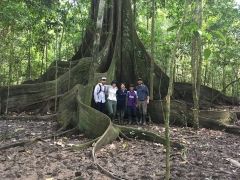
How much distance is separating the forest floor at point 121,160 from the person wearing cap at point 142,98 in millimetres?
1935

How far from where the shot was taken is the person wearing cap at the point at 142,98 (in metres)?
8.27

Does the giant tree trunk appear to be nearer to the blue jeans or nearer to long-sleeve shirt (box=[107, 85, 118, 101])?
long-sleeve shirt (box=[107, 85, 118, 101])

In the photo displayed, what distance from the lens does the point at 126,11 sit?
34.9 feet

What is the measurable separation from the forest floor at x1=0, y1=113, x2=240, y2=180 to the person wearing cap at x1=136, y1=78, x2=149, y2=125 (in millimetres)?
1935

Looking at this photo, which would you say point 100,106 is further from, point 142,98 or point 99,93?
point 142,98

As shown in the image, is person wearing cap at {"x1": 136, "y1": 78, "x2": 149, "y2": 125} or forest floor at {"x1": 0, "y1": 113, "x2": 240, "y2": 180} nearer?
forest floor at {"x1": 0, "y1": 113, "x2": 240, "y2": 180}

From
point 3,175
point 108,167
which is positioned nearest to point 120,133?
point 108,167

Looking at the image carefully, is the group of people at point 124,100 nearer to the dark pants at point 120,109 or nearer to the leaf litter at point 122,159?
the dark pants at point 120,109

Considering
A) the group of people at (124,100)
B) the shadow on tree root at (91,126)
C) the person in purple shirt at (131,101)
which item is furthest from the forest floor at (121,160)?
the person in purple shirt at (131,101)

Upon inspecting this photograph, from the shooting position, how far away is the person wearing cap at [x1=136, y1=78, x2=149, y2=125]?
8273 mm

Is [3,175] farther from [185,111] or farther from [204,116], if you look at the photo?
[204,116]

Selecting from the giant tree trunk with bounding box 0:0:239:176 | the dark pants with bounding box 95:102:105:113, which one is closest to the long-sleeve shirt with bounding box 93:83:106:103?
the dark pants with bounding box 95:102:105:113

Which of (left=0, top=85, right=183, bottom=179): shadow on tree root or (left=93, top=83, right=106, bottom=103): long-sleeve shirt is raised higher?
(left=93, top=83, right=106, bottom=103): long-sleeve shirt

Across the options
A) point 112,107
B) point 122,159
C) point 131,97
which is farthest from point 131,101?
point 122,159
